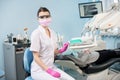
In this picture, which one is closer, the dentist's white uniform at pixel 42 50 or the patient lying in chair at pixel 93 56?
the dentist's white uniform at pixel 42 50

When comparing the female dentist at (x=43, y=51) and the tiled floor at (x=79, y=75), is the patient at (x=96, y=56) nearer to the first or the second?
the tiled floor at (x=79, y=75)

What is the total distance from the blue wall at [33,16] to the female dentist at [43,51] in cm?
166

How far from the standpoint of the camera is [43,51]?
2.01 m

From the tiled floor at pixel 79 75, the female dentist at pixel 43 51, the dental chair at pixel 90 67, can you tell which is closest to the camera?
the female dentist at pixel 43 51

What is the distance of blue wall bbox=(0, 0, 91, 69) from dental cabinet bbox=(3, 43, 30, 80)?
0.27m

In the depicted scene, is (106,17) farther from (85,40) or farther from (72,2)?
(72,2)

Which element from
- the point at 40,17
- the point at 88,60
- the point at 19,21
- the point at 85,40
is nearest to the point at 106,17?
the point at 85,40

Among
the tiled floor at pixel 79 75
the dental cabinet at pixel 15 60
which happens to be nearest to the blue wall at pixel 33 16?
the dental cabinet at pixel 15 60

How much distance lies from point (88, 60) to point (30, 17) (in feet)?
5.94

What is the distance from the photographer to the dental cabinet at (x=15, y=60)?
321 cm

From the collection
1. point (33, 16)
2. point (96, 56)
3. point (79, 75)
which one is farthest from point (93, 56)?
point (33, 16)

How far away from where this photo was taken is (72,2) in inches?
153

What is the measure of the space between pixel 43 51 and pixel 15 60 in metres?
1.33

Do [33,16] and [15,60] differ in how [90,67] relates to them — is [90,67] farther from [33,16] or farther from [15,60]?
[33,16]
